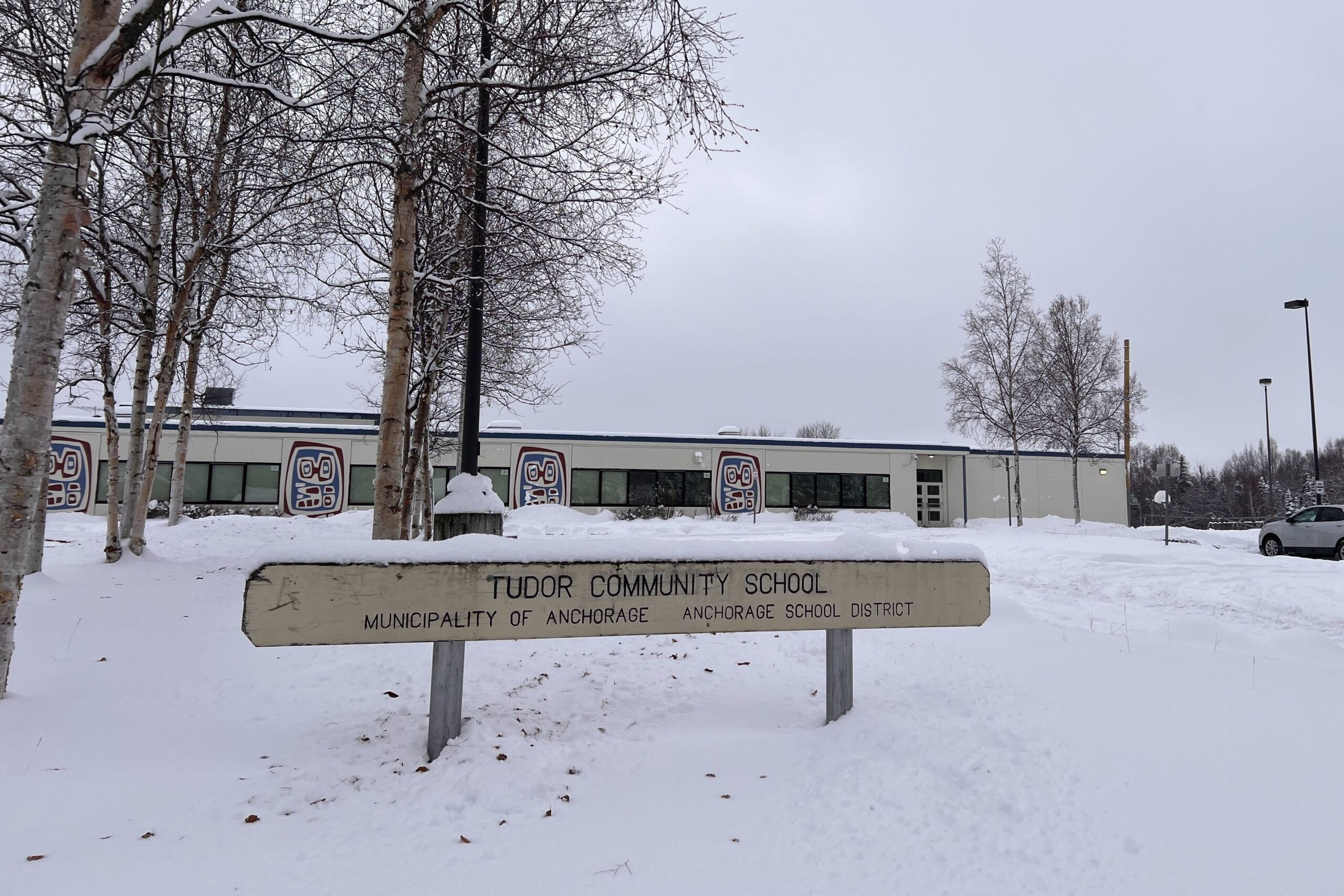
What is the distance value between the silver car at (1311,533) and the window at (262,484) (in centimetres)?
2848

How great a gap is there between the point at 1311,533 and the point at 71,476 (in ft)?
115

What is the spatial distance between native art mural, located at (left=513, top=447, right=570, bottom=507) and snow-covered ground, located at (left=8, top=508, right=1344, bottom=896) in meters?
19.1

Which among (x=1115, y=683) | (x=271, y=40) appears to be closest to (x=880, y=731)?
(x=1115, y=683)

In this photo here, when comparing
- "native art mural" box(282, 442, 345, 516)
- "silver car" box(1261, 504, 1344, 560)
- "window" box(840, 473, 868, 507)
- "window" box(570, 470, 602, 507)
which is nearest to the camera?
"silver car" box(1261, 504, 1344, 560)

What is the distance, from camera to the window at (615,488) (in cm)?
2656

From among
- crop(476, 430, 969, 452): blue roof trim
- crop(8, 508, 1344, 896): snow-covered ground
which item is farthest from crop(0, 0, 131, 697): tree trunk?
crop(476, 430, 969, 452): blue roof trim

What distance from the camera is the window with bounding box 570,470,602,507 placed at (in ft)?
86.5

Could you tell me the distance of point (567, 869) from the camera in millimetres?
2961

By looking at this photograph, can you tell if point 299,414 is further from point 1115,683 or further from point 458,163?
point 1115,683

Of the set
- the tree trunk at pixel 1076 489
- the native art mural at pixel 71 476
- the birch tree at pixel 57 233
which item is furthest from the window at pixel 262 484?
the tree trunk at pixel 1076 489

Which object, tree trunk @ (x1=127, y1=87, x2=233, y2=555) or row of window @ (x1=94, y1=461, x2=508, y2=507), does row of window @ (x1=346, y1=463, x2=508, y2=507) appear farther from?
tree trunk @ (x1=127, y1=87, x2=233, y2=555)

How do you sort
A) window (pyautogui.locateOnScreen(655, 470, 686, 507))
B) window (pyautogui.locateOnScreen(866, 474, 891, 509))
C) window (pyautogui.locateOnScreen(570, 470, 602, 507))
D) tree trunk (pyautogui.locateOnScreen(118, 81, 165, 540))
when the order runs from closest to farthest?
tree trunk (pyautogui.locateOnScreen(118, 81, 165, 540))
window (pyautogui.locateOnScreen(570, 470, 602, 507))
window (pyautogui.locateOnScreen(655, 470, 686, 507))
window (pyautogui.locateOnScreen(866, 474, 891, 509))

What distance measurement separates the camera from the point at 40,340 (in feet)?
14.6

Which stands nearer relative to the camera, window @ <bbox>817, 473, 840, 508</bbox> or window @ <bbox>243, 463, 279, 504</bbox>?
window @ <bbox>243, 463, 279, 504</bbox>
